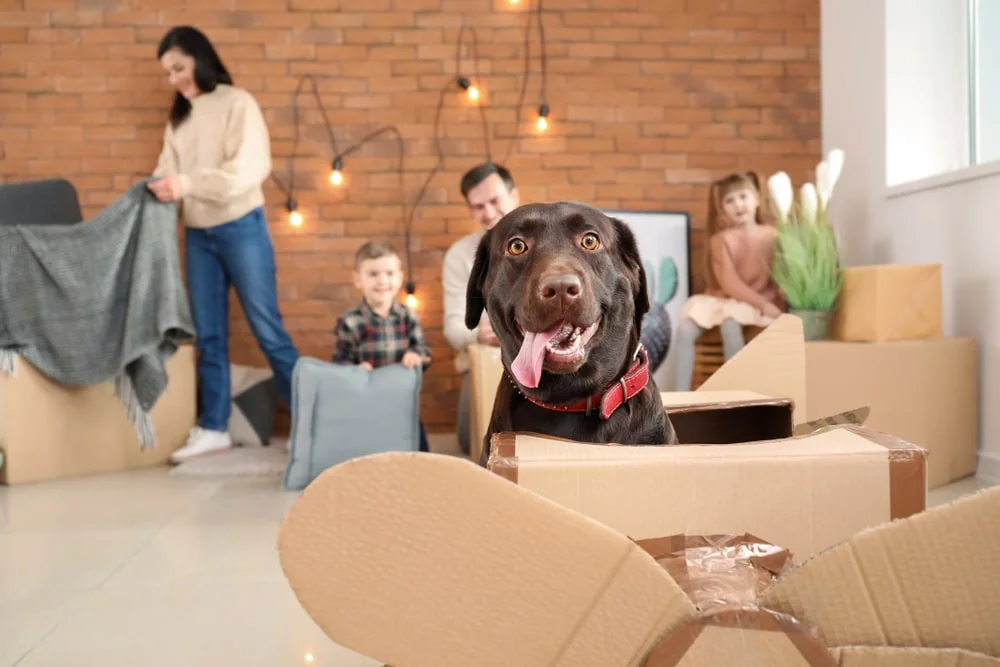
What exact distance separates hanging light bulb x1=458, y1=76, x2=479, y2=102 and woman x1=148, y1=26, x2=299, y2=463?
100cm

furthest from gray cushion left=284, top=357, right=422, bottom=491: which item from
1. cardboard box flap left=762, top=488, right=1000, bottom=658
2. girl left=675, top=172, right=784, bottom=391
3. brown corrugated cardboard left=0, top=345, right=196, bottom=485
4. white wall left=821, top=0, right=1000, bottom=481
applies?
cardboard box flap left=762, top=488, right=1000, bottom=658

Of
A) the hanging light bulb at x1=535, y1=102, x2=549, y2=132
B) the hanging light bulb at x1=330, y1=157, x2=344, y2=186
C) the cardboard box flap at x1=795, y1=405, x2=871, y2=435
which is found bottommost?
the cardboard box flap at x1=795, y1=405, x2=871, y2=435

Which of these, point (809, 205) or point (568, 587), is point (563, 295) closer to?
point (568, 587)

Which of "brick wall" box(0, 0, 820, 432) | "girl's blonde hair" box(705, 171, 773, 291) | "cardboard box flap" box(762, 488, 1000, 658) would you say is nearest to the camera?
"cardboard box flap" box(762, 488, 1000, 658)

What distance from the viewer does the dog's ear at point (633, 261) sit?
1343 mm

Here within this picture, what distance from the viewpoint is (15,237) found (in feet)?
9.85

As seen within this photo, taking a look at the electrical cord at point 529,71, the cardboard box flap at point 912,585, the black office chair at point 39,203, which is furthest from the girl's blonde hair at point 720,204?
the cardboard box flap at point 912,585

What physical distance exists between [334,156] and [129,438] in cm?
163

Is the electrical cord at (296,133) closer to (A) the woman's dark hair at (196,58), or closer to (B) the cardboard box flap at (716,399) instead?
(A) the woman's dark hair at (196,58)

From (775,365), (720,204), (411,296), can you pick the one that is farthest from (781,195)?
(775,365)

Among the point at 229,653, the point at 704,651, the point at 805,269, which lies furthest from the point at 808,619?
the point at 805,269

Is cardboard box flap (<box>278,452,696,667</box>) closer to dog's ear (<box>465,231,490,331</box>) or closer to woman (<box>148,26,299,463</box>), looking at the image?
dog's ear (<box>465,231,490,331</box>)

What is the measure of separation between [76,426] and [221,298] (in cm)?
79

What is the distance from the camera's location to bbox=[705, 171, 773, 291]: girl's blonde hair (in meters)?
3.58
